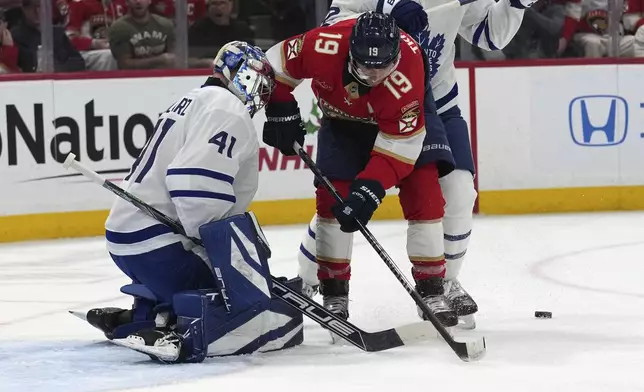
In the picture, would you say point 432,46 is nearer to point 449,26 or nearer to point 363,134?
point 449,26

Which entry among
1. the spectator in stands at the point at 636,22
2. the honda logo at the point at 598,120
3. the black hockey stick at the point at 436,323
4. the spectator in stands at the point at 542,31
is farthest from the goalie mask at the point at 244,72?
the spectator in stands at the point at 636,22

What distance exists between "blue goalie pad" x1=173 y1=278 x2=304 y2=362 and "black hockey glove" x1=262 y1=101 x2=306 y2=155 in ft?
1.60

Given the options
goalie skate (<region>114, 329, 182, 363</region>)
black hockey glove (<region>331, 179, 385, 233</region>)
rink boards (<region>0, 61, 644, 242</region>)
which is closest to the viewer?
goalie skate (<region>114, 329, 182, 363</region>)

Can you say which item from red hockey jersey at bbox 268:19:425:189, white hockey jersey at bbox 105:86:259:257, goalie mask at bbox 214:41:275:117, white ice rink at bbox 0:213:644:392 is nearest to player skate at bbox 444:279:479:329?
white ice rink at bbox 0:213:644:392

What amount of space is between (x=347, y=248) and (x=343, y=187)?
0.18m

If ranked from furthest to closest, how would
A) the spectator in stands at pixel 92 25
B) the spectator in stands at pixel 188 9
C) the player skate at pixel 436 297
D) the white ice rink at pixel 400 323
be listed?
the spectator in stands at pixel 188 9 → the spectator in stands at pixel 92 25 → the player skate at pixel 436 297 → the white ice rink at pixel 400 323

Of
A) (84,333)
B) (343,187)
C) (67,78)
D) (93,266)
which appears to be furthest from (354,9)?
(67,78)

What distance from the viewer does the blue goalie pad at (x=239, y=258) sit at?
128 inches

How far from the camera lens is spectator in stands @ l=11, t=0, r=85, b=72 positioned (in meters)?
6.08

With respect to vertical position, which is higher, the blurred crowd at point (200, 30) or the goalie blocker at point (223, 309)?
the blurred crowd at point (200, 30)

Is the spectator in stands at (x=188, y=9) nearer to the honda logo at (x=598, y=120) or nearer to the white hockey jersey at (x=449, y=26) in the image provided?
the honda logo at (x=598, y=120)

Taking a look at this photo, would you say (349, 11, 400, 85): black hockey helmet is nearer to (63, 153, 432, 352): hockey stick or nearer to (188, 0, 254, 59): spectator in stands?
(63, 153, 432, 352): hockey stick

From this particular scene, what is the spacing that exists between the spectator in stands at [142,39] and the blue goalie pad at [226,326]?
304 centimetres

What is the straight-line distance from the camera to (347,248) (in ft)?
12.2
